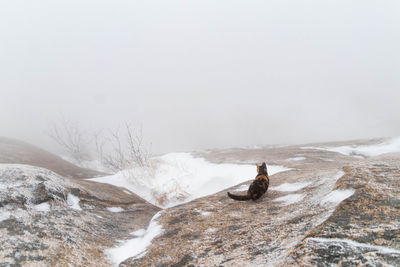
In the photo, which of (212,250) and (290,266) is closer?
(290,266)

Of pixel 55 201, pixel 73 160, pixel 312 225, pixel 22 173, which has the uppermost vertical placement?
pixel 22 173

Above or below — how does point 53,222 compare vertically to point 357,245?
below

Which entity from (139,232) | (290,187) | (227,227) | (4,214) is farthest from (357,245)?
(4,214)

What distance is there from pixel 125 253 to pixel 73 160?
1572 inches

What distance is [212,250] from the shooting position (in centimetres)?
277

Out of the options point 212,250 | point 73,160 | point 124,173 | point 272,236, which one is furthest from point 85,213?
point 73,160

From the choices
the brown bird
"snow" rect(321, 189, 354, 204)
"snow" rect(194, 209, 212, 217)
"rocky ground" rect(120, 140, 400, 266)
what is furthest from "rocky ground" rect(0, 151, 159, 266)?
"snow" rect(321, 189, 354, 204)

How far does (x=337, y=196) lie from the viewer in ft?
9.57

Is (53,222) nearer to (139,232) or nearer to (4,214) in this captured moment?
(4,214)

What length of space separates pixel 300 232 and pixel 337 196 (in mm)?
1010

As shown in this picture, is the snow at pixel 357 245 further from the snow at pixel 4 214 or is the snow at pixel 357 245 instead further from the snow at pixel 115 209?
the snow at pixel 115 209

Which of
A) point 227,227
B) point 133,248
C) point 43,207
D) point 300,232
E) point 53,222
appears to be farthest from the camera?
point 43,207

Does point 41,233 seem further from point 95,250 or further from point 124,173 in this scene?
point 124,173

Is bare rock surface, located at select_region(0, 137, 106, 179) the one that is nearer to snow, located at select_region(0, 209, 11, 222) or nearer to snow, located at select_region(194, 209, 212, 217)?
snow, located at select_region(0, 209, 11, 222)
